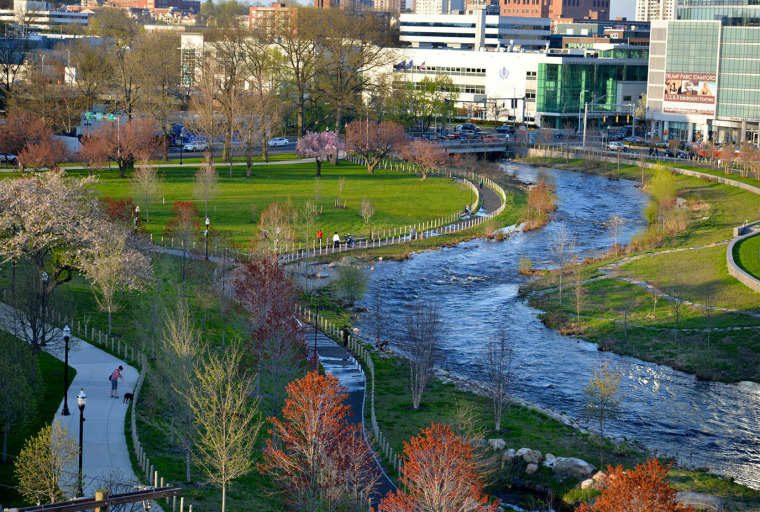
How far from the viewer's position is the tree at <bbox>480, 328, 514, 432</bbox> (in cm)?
3722

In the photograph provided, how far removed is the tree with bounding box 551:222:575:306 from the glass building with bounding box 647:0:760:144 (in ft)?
158

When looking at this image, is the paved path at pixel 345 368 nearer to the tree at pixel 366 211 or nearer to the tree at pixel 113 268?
the tree at pixel 113 268

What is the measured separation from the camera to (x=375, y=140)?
102 metres

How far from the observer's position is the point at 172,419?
3231 cm

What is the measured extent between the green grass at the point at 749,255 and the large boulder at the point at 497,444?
28241mm

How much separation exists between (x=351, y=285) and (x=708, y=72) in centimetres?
8048

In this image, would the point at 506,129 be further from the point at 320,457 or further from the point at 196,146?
the point at 320,457

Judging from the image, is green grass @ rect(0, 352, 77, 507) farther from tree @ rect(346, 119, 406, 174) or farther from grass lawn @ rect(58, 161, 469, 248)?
tree @ rect(346, 119, 406, 174)

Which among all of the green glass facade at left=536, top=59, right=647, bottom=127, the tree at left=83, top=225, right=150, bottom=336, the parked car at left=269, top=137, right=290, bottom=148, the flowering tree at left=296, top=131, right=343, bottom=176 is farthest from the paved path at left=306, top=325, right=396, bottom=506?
the green glass facade at left=536, top=59, right=647, bottom=127

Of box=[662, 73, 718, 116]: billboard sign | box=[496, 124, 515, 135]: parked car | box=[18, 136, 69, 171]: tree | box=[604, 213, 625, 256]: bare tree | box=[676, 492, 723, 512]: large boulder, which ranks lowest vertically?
box=[676, 492, 723, 512]: large boulder

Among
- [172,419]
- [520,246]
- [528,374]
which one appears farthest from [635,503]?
[520,246]

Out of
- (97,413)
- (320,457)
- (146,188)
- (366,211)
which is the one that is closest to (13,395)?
(97,413)

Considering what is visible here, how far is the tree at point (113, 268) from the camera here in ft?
145

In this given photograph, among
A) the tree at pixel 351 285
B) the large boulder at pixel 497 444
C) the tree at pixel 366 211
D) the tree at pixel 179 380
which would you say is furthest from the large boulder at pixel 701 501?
the tree at pixel 366 211
